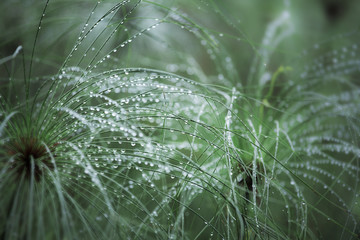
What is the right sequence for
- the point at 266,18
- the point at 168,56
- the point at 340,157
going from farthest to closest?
the point at 266,18
the point at 168,56
the point at 340,157

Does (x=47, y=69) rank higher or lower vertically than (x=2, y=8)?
lower

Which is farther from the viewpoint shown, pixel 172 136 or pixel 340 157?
pixel 340 157

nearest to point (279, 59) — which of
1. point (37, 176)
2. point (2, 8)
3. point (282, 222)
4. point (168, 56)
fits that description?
point (168, 56)

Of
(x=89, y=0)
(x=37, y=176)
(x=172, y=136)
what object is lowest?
(x=37, y=176)

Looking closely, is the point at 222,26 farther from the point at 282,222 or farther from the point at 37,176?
the point at 37,176

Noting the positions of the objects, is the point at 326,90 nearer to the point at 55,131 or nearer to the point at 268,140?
the point at 268,140

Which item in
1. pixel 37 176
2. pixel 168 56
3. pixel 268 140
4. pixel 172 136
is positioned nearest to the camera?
pixel 37 176
